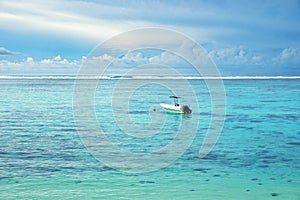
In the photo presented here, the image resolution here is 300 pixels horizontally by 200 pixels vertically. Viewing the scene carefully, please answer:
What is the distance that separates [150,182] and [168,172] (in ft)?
4.94

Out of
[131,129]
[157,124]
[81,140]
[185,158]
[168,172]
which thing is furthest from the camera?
[157,124]

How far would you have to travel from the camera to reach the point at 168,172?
1848 cm

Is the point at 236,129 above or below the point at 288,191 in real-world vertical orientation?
above

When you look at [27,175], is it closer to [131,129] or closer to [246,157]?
[246,157]

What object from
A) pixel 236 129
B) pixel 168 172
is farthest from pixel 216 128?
pixel 168 172

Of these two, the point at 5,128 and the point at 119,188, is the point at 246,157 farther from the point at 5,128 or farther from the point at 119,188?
the point at 5,128

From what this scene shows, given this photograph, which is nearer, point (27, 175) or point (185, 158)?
point (27, 175)

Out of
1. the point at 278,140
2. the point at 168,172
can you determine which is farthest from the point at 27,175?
the point at 278,140

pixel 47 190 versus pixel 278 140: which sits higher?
pixel 278 140

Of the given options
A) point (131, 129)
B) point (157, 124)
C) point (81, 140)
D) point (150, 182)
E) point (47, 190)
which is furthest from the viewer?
point (157, 124)

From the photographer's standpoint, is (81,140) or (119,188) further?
(81,140)

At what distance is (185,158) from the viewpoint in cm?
2098

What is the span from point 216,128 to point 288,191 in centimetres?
1487

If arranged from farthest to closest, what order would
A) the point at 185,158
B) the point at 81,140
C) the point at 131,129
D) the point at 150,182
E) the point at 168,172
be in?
the point at 131,129, the point at 81,140, the point at 185,158, the point at 168,172, the point at 150,182
